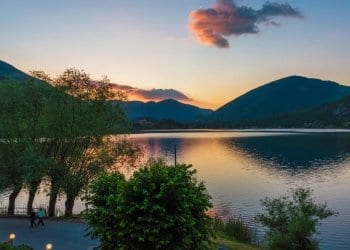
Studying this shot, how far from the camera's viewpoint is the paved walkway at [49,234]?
34781 millimetres

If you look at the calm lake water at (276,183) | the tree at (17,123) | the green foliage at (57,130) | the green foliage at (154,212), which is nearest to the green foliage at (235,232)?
the calm lake water at (276,183)

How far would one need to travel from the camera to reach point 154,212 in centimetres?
2209

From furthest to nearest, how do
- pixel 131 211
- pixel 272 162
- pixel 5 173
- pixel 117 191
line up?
pixel 272 162 < pixel 5 173 < pixel 117 191 < pixel 131 211

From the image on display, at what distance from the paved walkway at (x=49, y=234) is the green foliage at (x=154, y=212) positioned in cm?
1121

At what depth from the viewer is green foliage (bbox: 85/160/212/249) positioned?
71.5ft

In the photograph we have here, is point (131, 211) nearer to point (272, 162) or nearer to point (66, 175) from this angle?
point (66, 175)

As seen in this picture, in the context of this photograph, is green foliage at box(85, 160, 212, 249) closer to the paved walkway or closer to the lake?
the paved walkway

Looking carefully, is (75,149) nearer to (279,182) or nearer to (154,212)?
(154,212)

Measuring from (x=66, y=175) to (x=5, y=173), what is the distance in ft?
20.0

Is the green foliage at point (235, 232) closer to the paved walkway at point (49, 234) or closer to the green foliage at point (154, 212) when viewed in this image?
the paved walkway at point (49, 234)

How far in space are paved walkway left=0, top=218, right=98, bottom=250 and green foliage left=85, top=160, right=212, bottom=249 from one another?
36.8 ft

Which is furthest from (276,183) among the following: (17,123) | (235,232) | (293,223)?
(17,123)

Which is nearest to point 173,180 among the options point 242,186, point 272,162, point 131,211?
point 131,211

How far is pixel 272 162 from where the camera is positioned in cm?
13962
